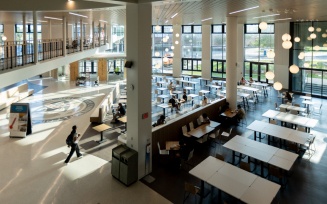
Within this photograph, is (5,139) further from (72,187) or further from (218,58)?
(218,58)

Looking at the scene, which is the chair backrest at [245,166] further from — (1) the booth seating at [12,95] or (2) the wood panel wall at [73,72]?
(2) the wood panel wall at [73,72]

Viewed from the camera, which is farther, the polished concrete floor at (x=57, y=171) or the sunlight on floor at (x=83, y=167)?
the sunlight on floor at (x=83, y=167)

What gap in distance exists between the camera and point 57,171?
8.57m

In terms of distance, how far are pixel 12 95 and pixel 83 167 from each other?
12.2m

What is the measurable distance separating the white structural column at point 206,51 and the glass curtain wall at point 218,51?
1.62 ft

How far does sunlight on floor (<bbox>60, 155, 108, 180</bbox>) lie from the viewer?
836 centimetres

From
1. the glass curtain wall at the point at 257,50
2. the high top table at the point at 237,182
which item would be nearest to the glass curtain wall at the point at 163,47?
the glass curtain wall at the point at 257,50

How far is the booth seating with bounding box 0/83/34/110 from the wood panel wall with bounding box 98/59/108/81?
836 cm

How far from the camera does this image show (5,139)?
1136cm

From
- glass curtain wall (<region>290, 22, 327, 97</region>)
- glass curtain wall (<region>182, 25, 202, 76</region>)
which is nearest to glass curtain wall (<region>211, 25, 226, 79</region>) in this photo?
glass curtain wall (<region>182, 25, 202, 76</region>)

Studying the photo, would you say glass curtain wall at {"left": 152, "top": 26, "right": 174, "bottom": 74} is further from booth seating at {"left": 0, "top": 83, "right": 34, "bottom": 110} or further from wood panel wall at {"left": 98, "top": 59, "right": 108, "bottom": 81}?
booth seating at {"left": 0, "top": 83, "right": 34, "bottom": 110}

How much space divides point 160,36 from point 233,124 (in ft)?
65.4

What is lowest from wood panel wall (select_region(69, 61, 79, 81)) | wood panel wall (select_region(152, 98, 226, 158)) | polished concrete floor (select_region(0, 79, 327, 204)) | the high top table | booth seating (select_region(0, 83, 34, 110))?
polished concrete floor (select_region(0, 79, 327, 204))

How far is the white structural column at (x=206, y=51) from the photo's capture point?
2612 centimetres
